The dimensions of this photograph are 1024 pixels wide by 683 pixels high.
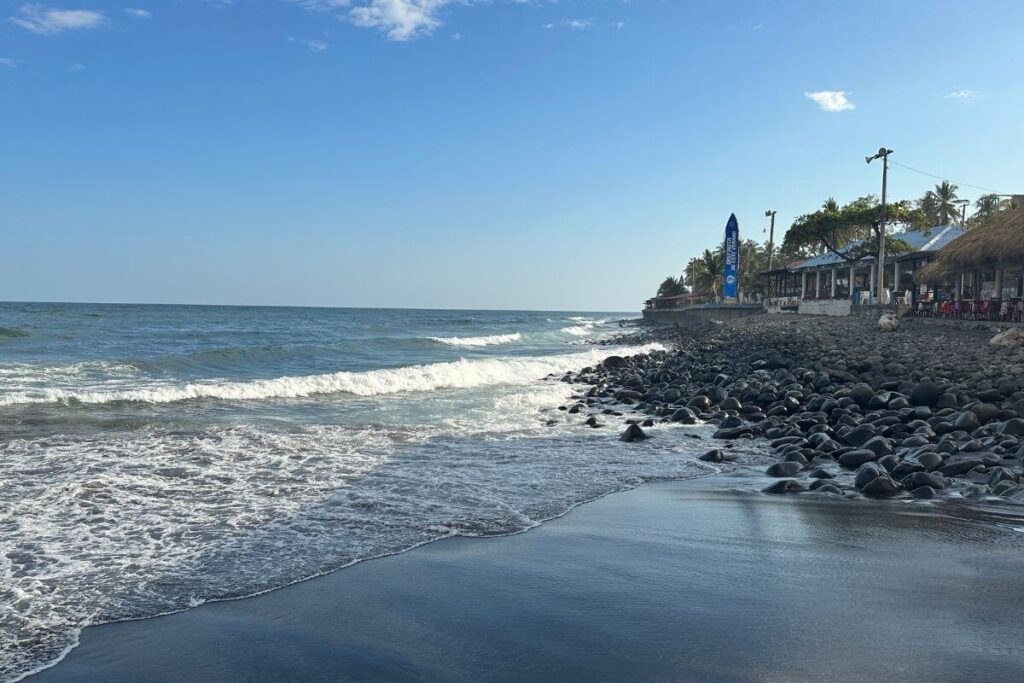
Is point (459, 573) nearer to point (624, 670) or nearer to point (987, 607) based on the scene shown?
point (624, 670)

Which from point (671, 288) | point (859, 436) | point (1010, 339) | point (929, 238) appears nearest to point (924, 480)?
point (859, 436)

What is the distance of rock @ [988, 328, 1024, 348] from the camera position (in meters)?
14.4

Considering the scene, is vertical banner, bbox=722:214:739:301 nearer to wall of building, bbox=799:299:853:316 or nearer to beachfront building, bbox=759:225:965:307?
beachfront building, bbox=759:225:965:307

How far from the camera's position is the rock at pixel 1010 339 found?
14438 millimetres

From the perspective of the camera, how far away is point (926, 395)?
9891 mm

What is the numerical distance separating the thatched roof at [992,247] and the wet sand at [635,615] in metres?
19.1

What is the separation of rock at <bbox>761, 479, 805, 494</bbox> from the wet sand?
1068 millimetres

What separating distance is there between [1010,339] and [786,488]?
11.6m

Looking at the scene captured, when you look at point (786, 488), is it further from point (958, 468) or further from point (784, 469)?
point (958, 468)

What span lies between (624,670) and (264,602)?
2.05 m

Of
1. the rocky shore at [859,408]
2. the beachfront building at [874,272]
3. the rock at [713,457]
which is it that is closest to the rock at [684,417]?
the rocky shore at [859,408]

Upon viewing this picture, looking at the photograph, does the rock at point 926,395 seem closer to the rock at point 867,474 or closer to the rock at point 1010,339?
the rock at point 867,474

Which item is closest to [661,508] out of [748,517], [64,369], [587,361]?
[748,517]

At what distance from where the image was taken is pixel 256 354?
25656 millimetres
